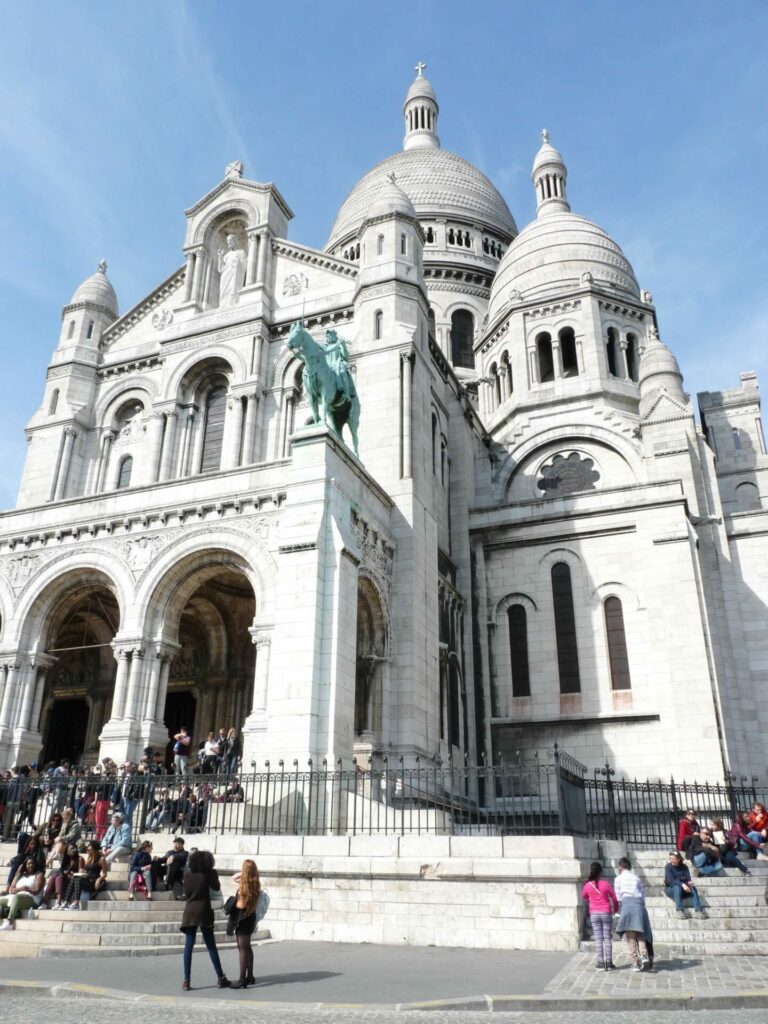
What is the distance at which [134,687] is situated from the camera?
20250 millimetres

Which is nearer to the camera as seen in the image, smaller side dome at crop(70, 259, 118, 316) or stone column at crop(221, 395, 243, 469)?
stone column at crop(221, 395, 243, 469)

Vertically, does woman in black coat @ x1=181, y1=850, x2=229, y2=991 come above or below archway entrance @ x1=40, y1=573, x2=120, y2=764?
below

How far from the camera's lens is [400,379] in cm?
2517

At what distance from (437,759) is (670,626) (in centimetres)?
799

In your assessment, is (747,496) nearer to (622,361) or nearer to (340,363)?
(622,361)

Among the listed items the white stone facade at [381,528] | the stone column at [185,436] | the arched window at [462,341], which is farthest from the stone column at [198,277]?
the arched window at [462,341]

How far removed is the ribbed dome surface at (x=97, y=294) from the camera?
32.8 m

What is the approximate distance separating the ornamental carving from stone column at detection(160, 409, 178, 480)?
13.7 metres

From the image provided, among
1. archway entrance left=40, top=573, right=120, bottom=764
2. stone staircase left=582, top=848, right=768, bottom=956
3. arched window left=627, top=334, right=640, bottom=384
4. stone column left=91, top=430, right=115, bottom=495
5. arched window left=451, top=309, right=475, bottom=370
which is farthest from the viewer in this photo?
arched window left=451, top=309, right=475, bottom=370

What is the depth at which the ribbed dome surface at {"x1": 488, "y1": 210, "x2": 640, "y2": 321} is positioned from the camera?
118 ft

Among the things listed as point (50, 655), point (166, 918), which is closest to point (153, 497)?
point (50, 655)

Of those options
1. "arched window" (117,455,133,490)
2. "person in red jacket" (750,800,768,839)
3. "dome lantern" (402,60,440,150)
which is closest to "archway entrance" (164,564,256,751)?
"arched window" (117,455,133,490)

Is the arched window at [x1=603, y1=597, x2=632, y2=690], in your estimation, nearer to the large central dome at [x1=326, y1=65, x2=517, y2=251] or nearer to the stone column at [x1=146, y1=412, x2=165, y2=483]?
the stone column at [x1=146, y1=412, x2=165, y2=483]

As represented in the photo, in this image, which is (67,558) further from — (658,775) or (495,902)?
(658,775)
